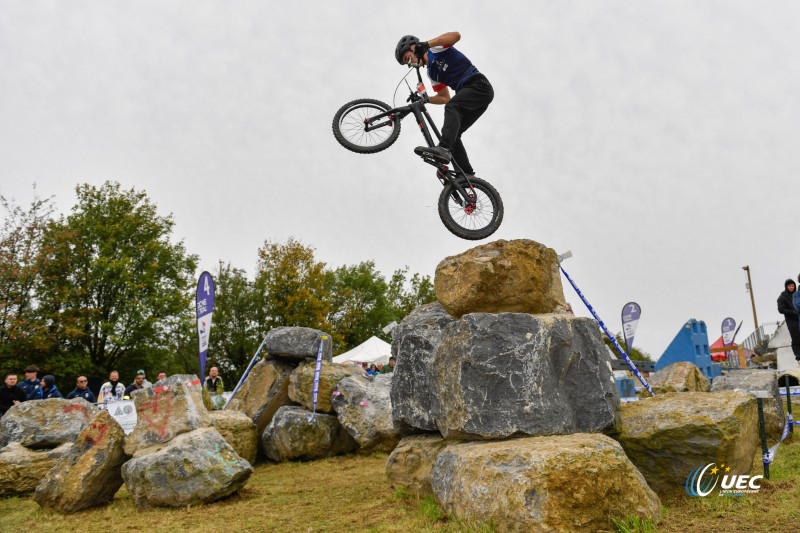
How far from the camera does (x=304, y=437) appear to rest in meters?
11.2

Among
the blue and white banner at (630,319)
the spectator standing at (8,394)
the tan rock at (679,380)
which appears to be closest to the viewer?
the tan rock at (679,380)

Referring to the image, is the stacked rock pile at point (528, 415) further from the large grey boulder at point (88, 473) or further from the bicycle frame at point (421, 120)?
the large grey boulder at point (88, 473)

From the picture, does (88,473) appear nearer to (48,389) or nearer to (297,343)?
(297,343)

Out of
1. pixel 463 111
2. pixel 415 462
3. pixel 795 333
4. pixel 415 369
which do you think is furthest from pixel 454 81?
pixel 795 333

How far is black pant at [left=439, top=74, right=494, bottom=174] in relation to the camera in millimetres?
6602

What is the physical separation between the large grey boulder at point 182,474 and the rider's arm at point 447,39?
561 cm

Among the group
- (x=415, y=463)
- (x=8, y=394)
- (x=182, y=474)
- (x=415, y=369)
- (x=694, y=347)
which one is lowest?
(x=415, y=463)

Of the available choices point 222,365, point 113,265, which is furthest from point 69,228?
point 222,365

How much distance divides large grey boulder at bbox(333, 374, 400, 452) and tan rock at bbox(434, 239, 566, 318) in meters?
4.94

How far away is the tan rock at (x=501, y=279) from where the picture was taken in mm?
6352

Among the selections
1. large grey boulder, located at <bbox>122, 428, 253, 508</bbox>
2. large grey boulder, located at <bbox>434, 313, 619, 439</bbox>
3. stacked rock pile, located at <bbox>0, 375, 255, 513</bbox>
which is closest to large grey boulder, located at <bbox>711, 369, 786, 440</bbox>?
large grey boulder, located at <bbox>434, 313, 619, 439</bbox>

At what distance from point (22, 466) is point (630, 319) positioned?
16.0 metres

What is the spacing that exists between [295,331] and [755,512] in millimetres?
9420

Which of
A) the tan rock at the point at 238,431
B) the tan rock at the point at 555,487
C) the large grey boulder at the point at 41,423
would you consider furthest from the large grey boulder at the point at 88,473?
the tan rock at the point at 555,487
